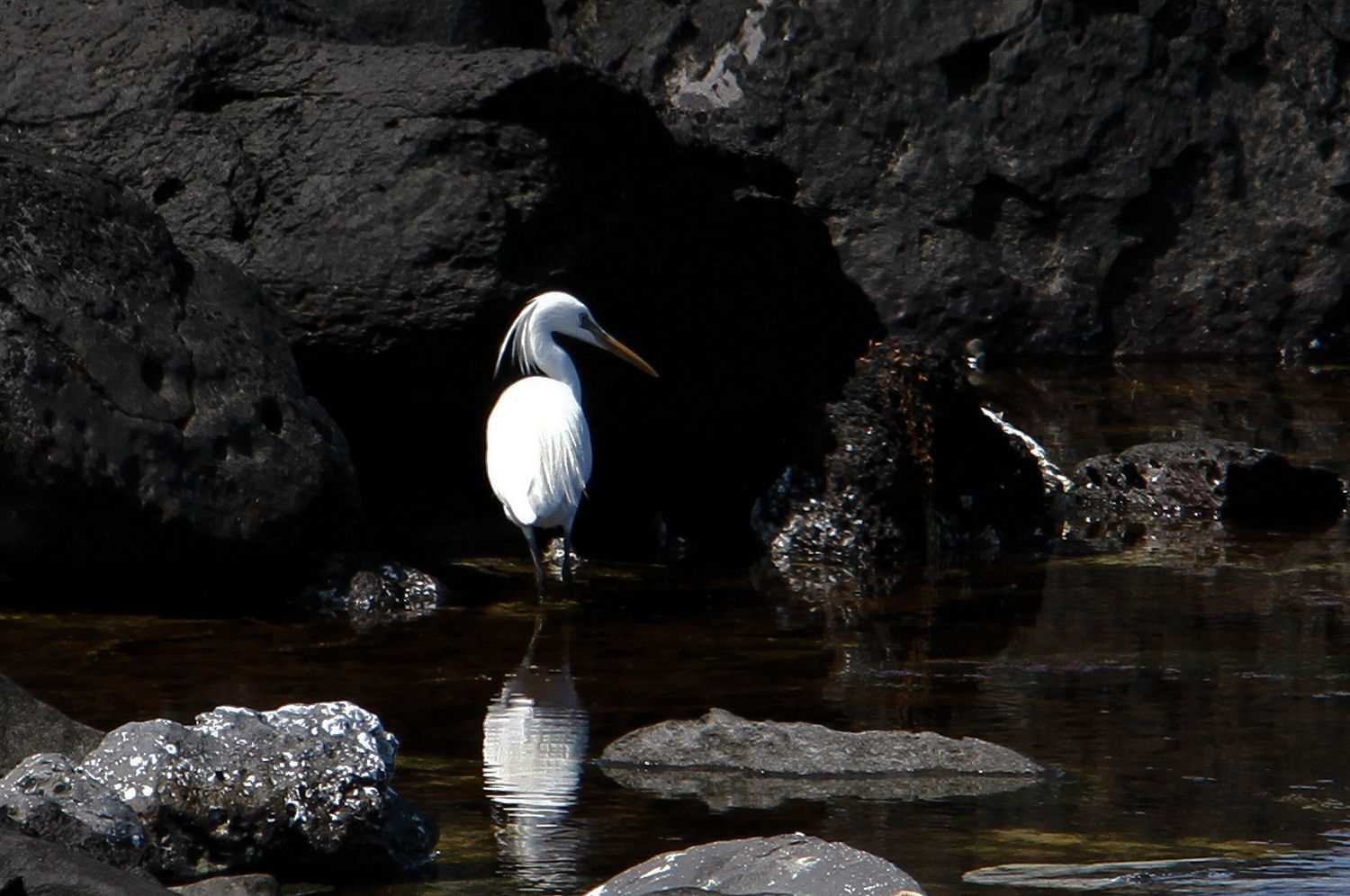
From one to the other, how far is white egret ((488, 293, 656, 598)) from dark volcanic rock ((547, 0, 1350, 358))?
6468mm

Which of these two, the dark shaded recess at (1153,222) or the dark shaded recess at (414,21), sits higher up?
the dark shaded recess at (414,21)

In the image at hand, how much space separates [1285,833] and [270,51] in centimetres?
679

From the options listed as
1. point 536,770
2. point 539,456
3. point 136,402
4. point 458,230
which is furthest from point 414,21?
point 536,770

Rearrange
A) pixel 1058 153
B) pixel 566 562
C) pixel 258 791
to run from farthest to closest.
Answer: pixel 1058 153, pixel 566 562, pixel 258 791

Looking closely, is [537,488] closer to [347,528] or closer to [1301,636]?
[347,528]

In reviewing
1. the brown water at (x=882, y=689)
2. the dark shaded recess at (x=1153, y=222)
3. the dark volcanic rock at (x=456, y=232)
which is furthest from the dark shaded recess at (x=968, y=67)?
the brown water at (x=882, y=689)

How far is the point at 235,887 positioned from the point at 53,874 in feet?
1.92

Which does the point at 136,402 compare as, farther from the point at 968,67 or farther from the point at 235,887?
the point at 968,67

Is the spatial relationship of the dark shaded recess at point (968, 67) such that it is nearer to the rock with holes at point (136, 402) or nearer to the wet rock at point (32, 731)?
the rock with holes at point (136, 402)

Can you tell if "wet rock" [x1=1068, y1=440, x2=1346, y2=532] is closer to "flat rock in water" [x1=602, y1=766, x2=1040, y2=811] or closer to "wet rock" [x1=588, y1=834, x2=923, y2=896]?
"flat rock in water" [x1=602, y1=766, x2=1040, y2=811]

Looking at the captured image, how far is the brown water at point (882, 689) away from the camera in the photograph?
5.54 meters

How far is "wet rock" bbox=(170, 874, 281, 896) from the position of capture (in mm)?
4844

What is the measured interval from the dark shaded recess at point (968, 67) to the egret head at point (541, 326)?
6.67m

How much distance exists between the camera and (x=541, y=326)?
32.6 feet
